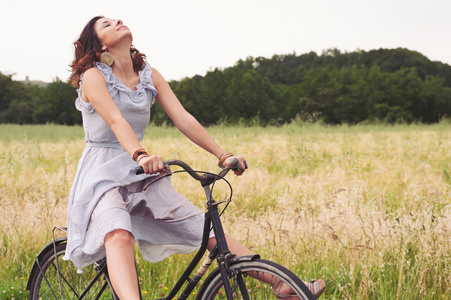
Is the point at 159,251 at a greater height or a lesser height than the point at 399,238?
greater

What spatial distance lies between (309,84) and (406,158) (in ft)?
198

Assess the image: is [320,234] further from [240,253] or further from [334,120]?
[334,120]

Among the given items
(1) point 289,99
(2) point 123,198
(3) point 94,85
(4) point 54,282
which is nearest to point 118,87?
(3) point 94,85

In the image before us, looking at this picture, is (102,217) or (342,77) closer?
(102,217)

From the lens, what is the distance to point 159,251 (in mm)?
2895

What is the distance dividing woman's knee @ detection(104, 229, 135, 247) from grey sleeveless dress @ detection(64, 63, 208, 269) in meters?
0.09

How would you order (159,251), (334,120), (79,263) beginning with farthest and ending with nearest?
(334,120)
(159,251)
(79,263)

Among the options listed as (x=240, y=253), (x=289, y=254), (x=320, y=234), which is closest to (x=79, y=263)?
(x=240, y=253)

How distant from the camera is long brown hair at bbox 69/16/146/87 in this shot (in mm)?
2865

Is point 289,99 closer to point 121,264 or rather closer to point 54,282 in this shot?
point 54,282

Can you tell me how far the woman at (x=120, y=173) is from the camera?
2506mm

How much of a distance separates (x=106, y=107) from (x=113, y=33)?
512 millimetres

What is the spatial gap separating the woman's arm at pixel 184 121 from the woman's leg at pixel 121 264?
2.33 feet

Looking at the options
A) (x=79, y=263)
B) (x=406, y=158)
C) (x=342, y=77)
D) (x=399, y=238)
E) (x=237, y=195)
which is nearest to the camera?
(x=79, y=263)
